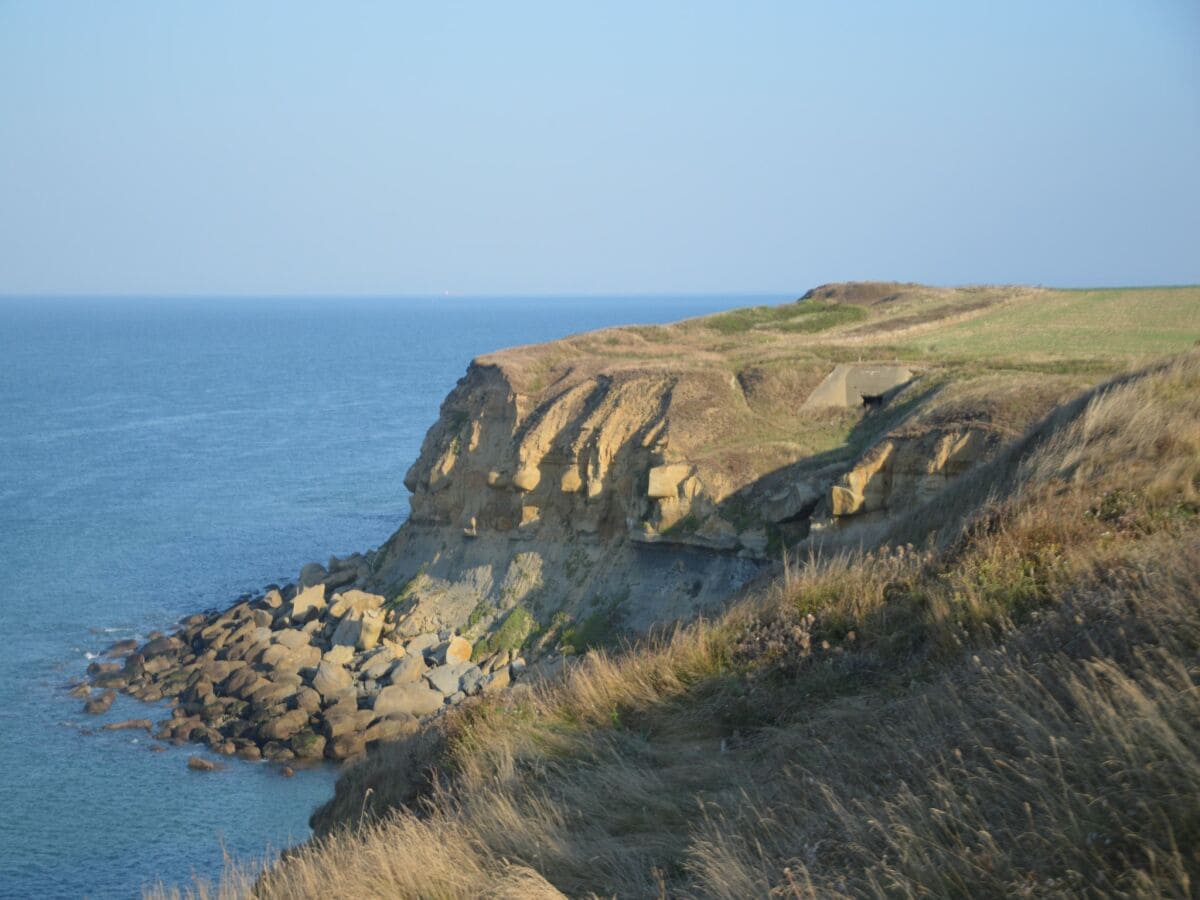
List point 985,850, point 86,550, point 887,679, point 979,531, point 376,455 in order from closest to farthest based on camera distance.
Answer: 1. point 985,850
2. point 887,679
3. point 979,531
4. point 86,550
5. point 376,455

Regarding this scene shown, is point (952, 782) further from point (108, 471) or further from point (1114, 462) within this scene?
point (108, 471)

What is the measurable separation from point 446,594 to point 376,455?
40.1 meters

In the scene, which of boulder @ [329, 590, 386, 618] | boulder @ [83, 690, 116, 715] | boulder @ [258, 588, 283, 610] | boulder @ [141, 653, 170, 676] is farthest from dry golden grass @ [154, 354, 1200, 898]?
boulder @ [258, 588, 283, 610]

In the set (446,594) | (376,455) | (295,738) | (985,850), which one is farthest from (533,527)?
(376,455)

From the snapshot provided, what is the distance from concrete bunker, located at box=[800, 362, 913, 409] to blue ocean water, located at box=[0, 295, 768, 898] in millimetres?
17381

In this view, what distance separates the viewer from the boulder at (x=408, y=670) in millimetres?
33031

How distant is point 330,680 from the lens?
1308 inches

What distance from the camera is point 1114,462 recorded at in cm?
1045

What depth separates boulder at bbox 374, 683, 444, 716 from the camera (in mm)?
31548

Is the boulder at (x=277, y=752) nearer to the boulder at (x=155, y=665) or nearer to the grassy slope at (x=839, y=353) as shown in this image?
the boulder at (x=155, y=665)

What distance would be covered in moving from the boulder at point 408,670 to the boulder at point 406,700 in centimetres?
69

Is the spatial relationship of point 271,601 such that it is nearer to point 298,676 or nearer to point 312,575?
point 312,575

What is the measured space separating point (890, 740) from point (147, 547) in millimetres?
50685

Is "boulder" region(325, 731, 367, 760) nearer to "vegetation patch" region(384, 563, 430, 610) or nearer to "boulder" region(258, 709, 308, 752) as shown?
"boulder" region(258, 709, 308, 752)
